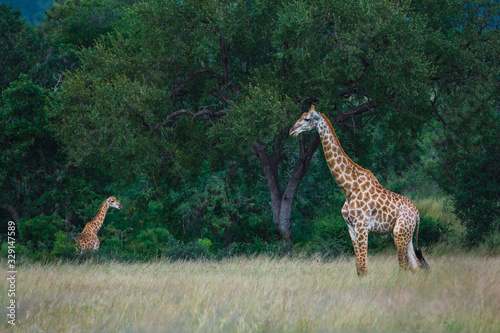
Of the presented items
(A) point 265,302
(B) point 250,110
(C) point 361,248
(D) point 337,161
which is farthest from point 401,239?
(B) point 250,110

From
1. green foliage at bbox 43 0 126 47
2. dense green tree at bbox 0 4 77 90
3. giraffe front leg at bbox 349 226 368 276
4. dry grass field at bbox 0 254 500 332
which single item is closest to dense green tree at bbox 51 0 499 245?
giraffe front leg at bbox 349 226 368 276

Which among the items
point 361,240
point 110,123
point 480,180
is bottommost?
point 361,240

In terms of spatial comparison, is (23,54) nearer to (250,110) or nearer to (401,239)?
(250,110)

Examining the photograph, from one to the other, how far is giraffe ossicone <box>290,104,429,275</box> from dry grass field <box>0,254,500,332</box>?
1.71 ft

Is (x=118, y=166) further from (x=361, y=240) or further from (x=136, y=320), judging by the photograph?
(x=136, y=320)

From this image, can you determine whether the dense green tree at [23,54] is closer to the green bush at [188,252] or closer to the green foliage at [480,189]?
the green bush at [188,252]

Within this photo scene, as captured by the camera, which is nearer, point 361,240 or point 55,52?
point 361,240

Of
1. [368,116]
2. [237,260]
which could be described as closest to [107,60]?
[237,260]

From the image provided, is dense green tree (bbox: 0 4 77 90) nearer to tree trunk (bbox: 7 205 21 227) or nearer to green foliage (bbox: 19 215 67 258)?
tree trunk (bbox: 7 205 21 227)

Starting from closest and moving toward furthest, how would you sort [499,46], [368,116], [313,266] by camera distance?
[313,266]
[499,46]
[368,116]

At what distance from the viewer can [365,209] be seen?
11.2 metres

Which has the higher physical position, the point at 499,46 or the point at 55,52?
the point at 55,52

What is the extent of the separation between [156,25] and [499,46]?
11127mm

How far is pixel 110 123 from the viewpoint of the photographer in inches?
673
